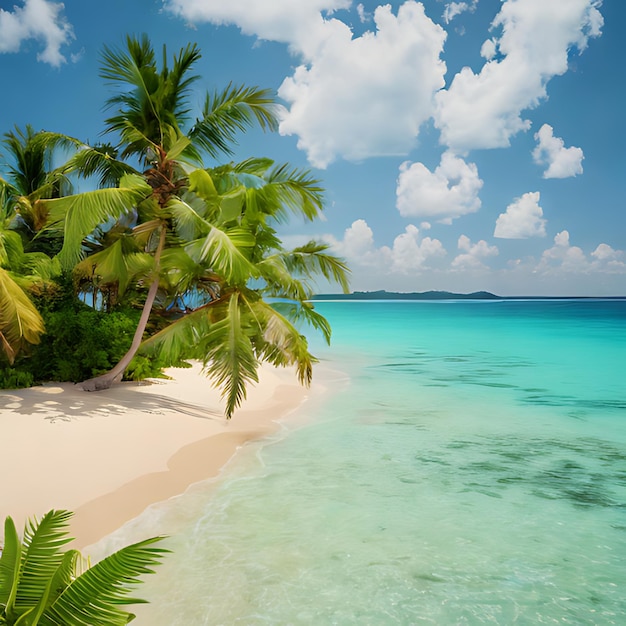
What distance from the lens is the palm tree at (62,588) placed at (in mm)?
2049

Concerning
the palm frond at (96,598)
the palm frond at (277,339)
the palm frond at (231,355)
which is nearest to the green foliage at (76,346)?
the palm frond at (231,355)

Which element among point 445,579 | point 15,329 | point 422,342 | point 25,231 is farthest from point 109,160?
point 422,342

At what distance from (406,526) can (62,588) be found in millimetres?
3857

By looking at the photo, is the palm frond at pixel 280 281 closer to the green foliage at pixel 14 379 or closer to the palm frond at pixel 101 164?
the palm frond at pixel 101 164

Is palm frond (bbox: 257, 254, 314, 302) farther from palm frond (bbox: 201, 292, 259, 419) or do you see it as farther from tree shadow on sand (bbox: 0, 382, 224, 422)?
tree shadow on sand (bbox: 0, 382, 224, 422)

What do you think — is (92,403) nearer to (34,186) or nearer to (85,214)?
(85,214)

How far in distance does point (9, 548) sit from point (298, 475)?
15.9 feet

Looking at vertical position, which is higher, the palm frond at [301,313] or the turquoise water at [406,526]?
the palm frond at [301,313]

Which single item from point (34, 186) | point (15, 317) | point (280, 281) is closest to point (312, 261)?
point (280, 281)

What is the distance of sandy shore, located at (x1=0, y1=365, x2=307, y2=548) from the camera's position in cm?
537

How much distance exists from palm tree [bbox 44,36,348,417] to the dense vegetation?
0.02 metres

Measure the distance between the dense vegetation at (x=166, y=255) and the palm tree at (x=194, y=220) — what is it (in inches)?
0.8

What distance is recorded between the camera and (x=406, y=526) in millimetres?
5395

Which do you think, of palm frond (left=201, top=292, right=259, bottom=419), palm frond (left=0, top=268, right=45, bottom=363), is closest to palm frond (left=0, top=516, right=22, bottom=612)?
palm frond (left=201, top=292, right=259, bottom=419)
